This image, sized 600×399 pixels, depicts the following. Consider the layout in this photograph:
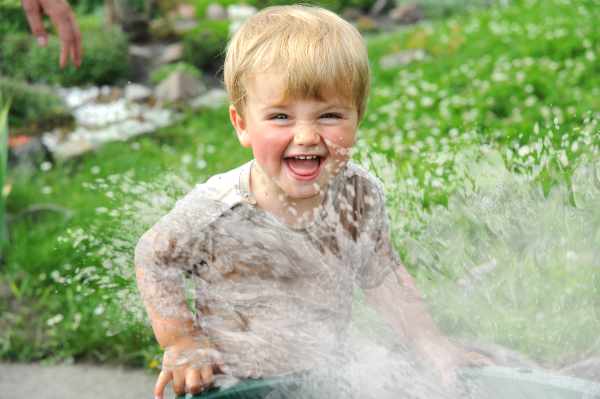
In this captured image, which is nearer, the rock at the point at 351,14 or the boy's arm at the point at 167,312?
the boy's arm at the point at 167,312

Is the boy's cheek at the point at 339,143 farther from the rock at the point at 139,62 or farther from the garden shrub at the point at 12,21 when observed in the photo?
the garden shrub at the point at 12,21

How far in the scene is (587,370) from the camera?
4.11 ft

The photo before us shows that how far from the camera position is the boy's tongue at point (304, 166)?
142cm

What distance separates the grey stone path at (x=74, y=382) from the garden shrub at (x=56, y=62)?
12.1 ft

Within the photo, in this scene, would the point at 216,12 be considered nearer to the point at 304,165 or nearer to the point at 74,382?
the point at 74,382

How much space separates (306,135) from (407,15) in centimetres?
761

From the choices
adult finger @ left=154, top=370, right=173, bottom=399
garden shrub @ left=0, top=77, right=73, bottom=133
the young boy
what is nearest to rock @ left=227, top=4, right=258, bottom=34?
garden shrub @ left=0, top=77, right=73, bottom=133

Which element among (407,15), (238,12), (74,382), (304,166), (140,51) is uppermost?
(304,166)

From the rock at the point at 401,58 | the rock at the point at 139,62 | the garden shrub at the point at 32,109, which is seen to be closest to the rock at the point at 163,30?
the rock at the point at 139,62

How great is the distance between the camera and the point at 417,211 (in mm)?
1438

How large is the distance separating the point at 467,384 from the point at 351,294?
0.24 m

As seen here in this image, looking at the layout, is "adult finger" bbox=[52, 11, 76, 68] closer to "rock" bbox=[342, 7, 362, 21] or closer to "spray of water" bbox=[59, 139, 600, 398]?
"spray of water" bbox=[59, 139, 600, 398]

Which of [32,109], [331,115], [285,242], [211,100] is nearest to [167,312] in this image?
[285,242]

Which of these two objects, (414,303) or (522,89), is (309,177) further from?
(522,89)
